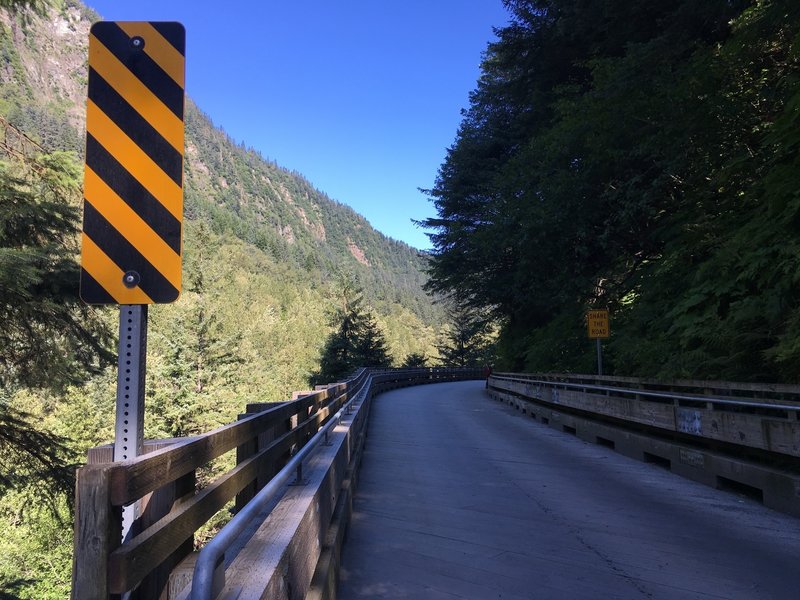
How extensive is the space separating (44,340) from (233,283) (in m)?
107

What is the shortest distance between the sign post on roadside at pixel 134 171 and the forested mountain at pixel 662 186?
6975 millimetres

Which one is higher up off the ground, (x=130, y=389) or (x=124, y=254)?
(x=124, y=254)

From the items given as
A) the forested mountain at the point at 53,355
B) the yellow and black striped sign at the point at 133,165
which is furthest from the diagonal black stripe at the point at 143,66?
the forested mountain at the point at 53,355

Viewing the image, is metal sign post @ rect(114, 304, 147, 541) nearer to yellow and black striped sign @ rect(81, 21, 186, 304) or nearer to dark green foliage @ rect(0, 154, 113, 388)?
yellow and black striped sign @ rect(81, 21, 186, 304)

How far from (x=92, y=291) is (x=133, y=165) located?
62cm

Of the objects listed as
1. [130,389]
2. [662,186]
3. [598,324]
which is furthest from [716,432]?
[662,186]

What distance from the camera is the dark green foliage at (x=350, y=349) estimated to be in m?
40.7

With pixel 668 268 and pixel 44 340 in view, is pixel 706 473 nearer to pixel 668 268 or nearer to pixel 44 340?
pixel 668 268

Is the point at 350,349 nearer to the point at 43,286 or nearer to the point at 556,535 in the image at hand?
the point at 43,286

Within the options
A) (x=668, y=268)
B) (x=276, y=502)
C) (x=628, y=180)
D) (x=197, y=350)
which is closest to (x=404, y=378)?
(x=197, y=350)

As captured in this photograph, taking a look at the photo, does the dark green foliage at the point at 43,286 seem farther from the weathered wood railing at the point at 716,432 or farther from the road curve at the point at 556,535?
the weathered wood railing at the point at 716,432

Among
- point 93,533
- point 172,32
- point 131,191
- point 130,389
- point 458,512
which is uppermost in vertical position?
point 172,32

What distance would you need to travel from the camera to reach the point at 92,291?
2.36 m

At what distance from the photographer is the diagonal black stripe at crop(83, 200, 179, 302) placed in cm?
240
